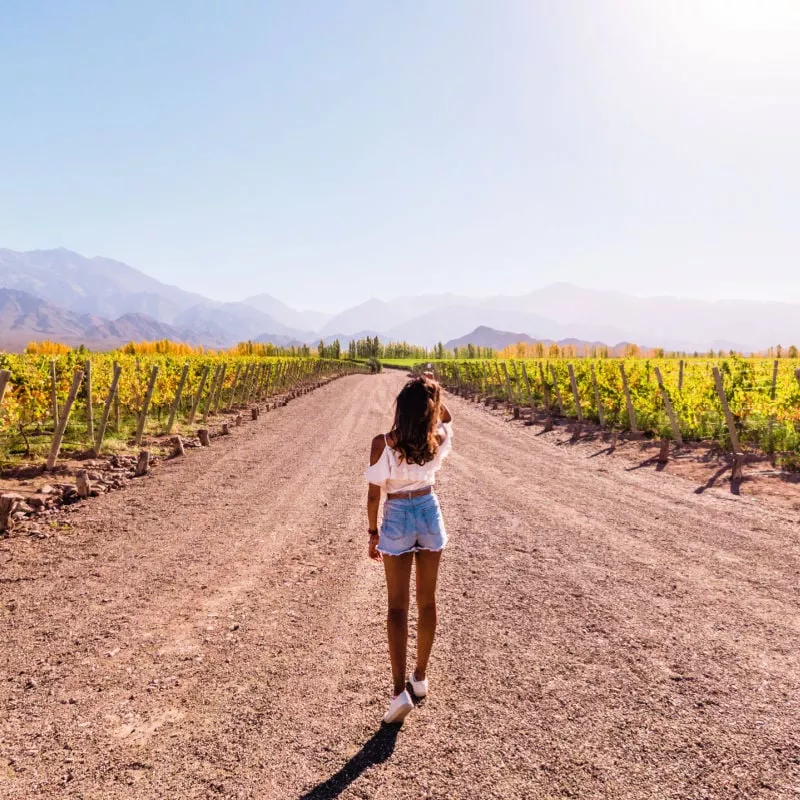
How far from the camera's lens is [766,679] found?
13.0 feet

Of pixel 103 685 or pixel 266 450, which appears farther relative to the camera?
pixel 266 450

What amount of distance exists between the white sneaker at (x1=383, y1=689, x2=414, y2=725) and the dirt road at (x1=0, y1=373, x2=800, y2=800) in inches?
4.2

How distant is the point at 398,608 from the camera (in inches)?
135

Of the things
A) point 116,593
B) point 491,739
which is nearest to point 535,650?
point 491,739

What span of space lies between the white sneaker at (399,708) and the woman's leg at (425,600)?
314 mm

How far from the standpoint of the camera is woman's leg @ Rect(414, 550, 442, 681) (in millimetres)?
3477

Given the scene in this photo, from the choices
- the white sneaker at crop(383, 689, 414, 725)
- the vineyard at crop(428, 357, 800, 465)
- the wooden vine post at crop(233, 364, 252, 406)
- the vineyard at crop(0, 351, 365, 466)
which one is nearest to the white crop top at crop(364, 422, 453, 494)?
the white sneaker at crop(383, 689, 414, 725)

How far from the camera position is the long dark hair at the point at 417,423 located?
3.29 m

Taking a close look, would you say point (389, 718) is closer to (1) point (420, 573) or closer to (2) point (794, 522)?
(1) point (420, 573)

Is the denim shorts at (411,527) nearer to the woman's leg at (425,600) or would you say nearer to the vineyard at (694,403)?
the woman's leg at (425,600)

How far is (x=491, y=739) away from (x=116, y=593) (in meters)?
4.13

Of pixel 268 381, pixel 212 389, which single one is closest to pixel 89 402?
pixel 212 389

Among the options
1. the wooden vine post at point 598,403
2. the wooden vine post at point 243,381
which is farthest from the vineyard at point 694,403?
the wooden vine post at point 243,381

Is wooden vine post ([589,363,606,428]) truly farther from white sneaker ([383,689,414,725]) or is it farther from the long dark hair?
white sneaker ([383,689,414,725])
